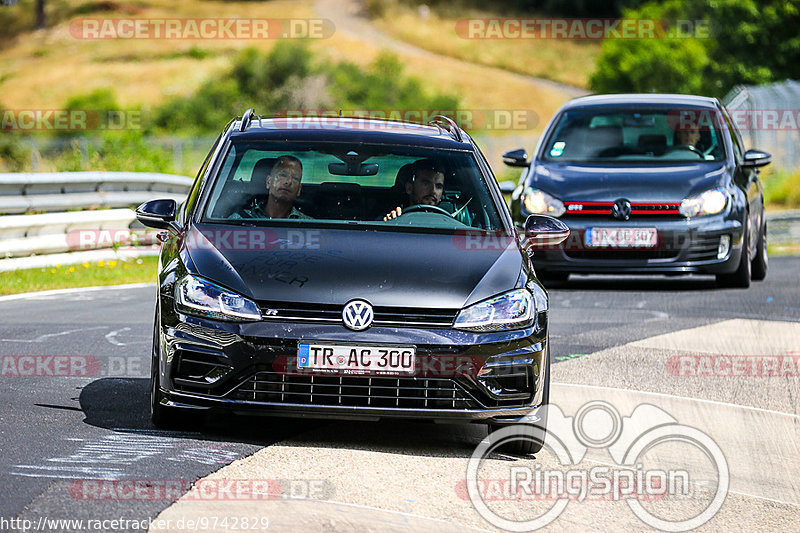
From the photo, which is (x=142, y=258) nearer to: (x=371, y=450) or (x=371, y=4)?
(x=371, y=450)

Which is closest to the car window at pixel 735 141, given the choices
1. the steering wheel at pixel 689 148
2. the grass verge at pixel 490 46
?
the steering wheel at pixel 689 148

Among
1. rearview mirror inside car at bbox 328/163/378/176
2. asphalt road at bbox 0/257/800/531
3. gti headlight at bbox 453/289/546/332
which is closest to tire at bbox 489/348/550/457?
asphalt road at bbox 0/257/800/531

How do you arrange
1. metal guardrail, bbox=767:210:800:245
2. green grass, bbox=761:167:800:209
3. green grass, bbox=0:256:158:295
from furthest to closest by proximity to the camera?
green grass, bbox=761:167:800:209 < metal guardrail, bbox=767:210:800:245 < green grass, bbox=0:256:158:295

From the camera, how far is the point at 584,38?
117 metres

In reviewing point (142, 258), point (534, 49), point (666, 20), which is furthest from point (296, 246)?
point (534, 49)

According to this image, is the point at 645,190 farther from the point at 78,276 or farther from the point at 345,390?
the point at 345,390

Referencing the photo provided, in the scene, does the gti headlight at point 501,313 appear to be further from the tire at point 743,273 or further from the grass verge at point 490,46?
the grass verge at point 490,46

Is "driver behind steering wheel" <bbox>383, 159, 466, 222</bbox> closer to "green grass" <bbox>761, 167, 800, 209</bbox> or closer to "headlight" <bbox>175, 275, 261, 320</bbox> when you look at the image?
"headlight" <bbox>175, 275, 261, 320</bbox>

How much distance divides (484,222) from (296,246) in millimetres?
1117

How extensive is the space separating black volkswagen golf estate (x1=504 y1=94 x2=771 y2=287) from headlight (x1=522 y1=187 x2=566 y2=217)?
0.01 m

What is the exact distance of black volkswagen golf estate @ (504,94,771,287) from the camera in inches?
523

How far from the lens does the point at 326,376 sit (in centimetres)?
629

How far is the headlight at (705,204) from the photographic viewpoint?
1335 cm

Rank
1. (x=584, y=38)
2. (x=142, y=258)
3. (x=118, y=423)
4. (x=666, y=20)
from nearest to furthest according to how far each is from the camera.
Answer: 1. (x=118, y=423)
2. (x=142, y=258)
3. (x=666, y=20)
4. (x=584, y=38)
